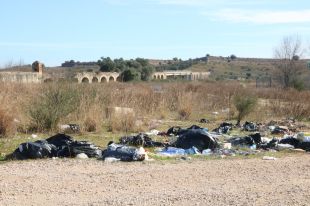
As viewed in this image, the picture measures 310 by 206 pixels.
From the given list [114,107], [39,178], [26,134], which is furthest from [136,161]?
[114,107]

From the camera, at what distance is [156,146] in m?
13.0

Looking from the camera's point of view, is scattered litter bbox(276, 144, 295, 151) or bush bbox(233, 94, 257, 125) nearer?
scattered litter bbox(276, 144, 295, 151)

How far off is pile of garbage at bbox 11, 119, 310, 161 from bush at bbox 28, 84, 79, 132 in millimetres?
2898

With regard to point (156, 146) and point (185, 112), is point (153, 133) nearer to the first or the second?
point (156, 146)

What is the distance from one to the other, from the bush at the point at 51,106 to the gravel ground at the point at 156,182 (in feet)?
15.3

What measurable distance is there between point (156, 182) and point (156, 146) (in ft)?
14.2

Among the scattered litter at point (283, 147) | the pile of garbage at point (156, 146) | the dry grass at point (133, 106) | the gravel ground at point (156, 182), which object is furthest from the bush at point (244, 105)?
the gravel ground at point (156, 182)

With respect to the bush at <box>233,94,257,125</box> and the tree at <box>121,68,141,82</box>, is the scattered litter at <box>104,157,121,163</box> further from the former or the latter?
the tree at <box>121,68,141,82</box>

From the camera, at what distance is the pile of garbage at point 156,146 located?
428 inches

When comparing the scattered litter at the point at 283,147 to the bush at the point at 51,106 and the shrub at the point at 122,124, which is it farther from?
the bush at the point at 51,106

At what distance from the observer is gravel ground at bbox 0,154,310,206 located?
7.44 meters

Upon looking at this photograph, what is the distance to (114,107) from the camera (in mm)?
17922

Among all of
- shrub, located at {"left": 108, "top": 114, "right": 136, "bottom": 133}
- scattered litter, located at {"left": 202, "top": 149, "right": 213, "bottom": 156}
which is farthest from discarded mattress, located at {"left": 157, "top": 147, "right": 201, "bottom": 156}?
shrub, located at {"left": 108, "top": 114, "right": 136, "bottom": 133}

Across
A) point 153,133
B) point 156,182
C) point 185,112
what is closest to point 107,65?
point 185,112
